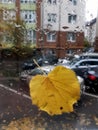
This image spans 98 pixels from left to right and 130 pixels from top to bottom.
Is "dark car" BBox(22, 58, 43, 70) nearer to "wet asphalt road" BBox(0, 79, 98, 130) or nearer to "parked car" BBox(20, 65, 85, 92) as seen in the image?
"parked car" BBox(20, 65, 85, 92)

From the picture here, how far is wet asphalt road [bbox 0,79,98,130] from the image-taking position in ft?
19.9

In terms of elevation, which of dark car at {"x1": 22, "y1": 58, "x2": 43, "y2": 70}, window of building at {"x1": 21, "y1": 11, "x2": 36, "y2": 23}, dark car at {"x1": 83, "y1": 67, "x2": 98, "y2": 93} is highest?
window of building at {"x1": 21, "y1": 11, "x2": 36, "y2": 23}

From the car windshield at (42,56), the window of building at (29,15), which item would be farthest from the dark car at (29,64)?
the window of building at (29,15)

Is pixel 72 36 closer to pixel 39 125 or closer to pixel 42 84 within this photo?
pixel 39 125

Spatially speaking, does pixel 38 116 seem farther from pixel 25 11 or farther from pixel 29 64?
pixel 25 11

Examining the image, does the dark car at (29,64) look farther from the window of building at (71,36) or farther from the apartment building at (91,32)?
the apartment building at (91,32)

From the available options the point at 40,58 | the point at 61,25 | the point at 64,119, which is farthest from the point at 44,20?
the point at 64,119

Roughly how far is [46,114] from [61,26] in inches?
394

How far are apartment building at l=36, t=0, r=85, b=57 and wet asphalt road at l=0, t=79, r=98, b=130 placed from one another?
23.1 ft

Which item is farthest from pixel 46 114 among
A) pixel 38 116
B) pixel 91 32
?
pixel 91 32

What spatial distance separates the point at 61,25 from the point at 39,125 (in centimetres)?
1036

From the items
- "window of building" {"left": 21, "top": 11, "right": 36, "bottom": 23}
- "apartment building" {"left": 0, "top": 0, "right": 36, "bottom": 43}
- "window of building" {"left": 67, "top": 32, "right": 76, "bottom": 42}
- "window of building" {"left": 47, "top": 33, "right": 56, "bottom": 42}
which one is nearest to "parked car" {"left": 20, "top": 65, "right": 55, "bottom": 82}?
"apartment building" {"left": 0, "top": 0, "right": 36, "bottom": 43}

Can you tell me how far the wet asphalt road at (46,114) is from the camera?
607 centimetres

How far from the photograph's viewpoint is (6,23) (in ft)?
42.9
